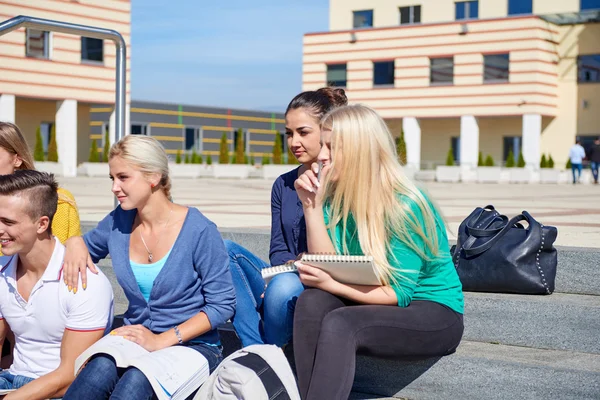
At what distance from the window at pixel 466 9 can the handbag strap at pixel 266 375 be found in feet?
130

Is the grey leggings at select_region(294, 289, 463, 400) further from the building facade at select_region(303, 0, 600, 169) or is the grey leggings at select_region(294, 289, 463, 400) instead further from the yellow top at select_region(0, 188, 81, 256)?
the building facade at select_region(303, 0, 600, 169)

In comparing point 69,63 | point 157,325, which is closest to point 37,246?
point 157,325

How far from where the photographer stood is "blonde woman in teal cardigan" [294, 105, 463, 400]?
363 cm

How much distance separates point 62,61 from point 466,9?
19917 millimetres

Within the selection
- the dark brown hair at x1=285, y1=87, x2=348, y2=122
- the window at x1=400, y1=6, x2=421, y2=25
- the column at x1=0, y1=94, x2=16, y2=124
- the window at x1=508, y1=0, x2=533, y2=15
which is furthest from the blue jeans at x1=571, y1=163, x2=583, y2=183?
the dark brown hair at x1=285, y1=87, x2=348, y2=122

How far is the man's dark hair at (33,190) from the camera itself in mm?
3641

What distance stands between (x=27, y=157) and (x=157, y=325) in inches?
50.7

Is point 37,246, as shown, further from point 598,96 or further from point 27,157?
point 598,96

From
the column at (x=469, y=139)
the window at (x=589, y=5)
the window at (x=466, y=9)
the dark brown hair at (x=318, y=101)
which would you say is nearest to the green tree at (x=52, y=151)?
the column at (x=469, y=139)

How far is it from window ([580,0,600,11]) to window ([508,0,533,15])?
8.01 ft

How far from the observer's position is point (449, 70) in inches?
1580

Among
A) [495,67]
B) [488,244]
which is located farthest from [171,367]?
[495,67]

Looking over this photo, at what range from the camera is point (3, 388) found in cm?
379

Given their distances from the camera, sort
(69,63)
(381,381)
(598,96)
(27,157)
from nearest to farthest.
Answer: (381,381)
(27,157)
(69,63)
(598,96)
